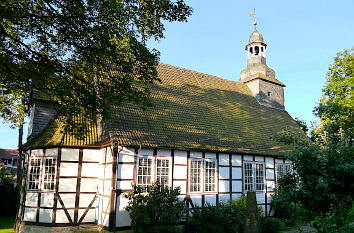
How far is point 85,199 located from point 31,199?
2.46m

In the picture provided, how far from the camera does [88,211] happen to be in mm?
12445

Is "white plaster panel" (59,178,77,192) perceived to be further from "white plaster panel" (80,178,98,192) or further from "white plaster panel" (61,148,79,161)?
"white plaster panel" (61,148,79,161)

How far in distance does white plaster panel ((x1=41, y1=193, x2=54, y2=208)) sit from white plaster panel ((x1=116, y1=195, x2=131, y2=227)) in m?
3.26

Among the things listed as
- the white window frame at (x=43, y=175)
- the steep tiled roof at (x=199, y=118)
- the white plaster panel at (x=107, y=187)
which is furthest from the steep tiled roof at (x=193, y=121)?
the white plaster panel at (x=107, y=187)

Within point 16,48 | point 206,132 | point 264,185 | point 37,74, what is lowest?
point 264,185

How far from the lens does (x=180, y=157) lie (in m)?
13.1

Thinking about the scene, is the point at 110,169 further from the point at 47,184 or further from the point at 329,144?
the point at 329,144

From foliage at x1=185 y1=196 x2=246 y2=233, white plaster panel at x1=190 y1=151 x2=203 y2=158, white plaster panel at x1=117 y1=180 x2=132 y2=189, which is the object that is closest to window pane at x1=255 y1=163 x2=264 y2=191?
foliage at x1=185 y1=196 x2=246 y2=233

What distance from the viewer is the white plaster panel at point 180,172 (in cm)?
1287

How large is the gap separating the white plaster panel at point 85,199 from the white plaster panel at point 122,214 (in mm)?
2110

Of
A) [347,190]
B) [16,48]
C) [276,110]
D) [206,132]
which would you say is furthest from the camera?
[276,110]

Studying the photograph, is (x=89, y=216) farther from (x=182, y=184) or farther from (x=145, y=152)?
(x=182, y=184)

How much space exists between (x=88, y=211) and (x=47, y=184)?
7.33 ft

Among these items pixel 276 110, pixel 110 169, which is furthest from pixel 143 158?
pixel 276 110
